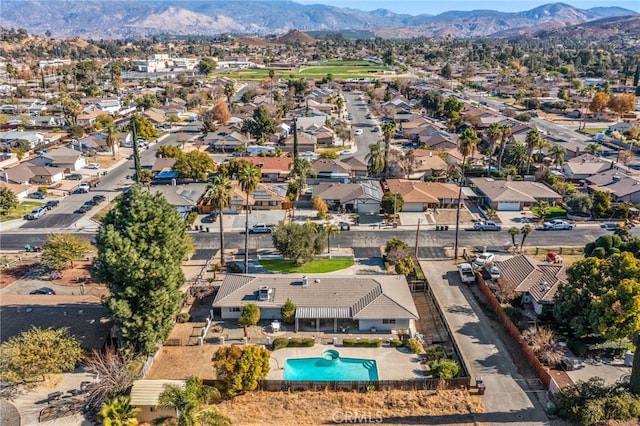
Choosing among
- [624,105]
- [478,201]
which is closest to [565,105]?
[624,105]

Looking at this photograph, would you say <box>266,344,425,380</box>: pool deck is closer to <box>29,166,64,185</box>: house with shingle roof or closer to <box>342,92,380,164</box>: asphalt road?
<box>342,92,380,164</box>: asphalt road

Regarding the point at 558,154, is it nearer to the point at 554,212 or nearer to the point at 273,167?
the point at 554,212

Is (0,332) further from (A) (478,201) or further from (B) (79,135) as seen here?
(B) (79,135)

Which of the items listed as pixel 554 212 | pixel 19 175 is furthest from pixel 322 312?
pixel 19 175

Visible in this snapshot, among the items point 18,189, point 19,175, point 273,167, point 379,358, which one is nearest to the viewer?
point 379,358

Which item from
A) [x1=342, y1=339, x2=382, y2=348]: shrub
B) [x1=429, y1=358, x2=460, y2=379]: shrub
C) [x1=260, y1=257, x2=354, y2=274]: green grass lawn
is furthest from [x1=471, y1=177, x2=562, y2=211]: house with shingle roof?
[x1=429, y1=358, x2=460, y2=379]: shrub

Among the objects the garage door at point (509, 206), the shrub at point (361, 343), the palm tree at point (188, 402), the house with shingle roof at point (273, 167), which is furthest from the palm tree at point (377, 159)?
the palm tree at point (188, 402)
